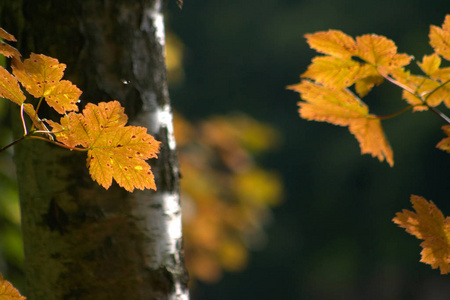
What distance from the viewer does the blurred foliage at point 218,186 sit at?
280 centimetres

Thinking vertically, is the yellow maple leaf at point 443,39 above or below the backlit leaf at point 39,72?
above

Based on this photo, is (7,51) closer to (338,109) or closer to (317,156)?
(338,109)

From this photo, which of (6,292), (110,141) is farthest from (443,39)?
(6,292)

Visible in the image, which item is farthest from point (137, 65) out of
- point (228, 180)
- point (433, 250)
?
point (228, 180)

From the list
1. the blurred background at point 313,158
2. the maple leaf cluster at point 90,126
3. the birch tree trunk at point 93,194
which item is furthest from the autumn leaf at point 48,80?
the blurred background at point 313,158

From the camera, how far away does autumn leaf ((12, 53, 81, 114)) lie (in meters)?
0.48

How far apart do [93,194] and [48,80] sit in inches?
6.9

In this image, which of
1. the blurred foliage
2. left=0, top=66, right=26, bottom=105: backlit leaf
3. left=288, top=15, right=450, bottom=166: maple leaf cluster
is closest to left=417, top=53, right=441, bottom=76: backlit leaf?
left=288, top=15, right=450, bottom=166: maple leaf cluster

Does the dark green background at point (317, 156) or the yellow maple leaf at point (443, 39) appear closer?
the yellow maple leaf at point (443, 39)

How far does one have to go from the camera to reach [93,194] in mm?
603

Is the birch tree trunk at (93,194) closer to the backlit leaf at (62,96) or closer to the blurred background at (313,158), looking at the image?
the backlit leaf at (62,96)

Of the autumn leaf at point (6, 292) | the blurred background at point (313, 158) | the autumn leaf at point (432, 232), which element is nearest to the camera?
the autumn leaf at point (6, 292)

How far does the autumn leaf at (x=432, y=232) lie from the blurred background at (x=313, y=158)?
5.29m

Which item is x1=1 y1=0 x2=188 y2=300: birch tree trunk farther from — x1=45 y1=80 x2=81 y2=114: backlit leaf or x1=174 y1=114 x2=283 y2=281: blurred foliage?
x1=174 y1=114 x2=283 y2=281: blurred foliage
